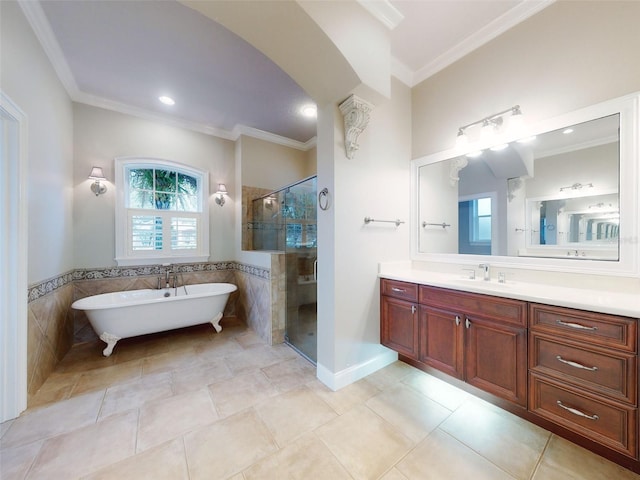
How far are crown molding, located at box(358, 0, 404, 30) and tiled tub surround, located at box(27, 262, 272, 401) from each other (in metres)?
2.53

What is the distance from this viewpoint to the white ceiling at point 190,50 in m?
1.75

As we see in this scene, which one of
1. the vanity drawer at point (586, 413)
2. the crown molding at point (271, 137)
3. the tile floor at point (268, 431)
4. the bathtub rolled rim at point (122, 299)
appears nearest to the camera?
the vanity drawer at point (586, 413)

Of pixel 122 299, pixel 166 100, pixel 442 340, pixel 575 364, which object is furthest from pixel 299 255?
pixel 166 100

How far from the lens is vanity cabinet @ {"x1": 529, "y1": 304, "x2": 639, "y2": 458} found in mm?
1088

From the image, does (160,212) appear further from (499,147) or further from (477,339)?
(499,147)

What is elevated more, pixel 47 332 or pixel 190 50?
pixel 190 50

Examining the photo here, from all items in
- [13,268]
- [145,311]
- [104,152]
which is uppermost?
[104,152]

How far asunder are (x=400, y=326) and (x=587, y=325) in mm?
1114

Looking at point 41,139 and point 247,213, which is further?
point 247,213

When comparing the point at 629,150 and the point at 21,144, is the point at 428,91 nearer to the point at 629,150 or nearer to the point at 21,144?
the point at 629,150

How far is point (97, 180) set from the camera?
290cm

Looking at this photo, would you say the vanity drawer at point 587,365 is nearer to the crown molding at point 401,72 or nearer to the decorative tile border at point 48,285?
the crown molding at point 401,72

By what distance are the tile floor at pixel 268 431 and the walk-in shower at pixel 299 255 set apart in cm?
48

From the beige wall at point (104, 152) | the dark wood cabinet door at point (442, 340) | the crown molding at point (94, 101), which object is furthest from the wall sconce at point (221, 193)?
the dark wood cabinet door at point (442, 340)
